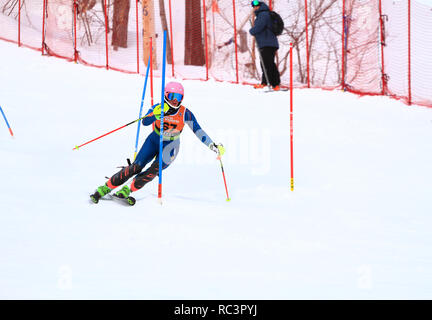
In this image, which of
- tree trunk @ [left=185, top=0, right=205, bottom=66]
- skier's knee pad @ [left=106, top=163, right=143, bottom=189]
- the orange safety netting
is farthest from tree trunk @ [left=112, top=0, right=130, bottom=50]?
skier's knee pad @ [left=106, top=163, right=143, bottom=189]

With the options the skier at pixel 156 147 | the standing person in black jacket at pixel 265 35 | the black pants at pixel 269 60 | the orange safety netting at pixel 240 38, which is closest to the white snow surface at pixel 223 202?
the skier at pixel 156 147

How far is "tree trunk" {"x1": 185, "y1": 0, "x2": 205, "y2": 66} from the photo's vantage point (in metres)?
13.9

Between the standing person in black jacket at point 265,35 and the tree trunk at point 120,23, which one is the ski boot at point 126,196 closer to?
the standing person in black jacket at point 265,35

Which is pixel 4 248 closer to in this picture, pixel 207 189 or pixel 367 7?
pixel 207 189

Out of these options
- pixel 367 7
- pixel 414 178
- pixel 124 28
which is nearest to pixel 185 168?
pixel 414 178

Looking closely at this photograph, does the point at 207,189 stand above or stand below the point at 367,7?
below

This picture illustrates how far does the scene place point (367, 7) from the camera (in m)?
11.6

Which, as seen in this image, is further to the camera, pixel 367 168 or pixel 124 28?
pixel 124 28

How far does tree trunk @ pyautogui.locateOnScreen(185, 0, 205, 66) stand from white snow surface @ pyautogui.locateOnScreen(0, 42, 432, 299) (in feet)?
9.19

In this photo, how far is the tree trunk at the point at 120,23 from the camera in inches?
530

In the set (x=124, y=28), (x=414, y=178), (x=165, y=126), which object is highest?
(x=124, y=28)

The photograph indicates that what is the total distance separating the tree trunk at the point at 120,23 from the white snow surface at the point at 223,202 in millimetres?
2466

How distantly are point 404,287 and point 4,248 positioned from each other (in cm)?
298

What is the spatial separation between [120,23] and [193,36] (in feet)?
6.51
